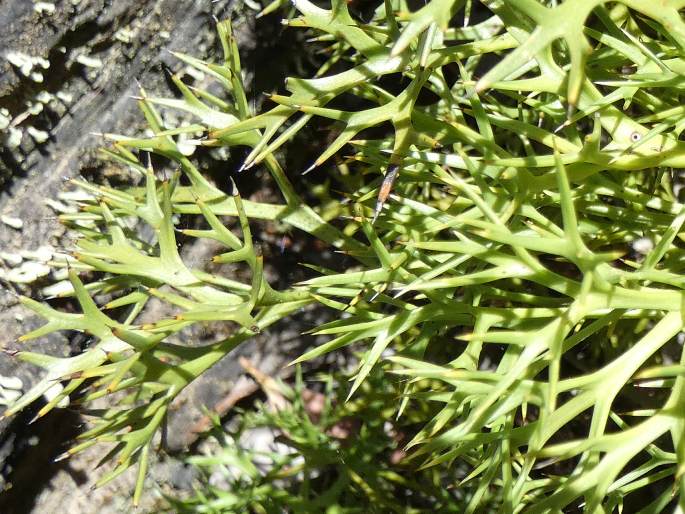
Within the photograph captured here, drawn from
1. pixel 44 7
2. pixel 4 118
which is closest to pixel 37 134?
pixel 4 118

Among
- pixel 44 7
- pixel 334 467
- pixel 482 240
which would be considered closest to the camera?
pixel 482 240

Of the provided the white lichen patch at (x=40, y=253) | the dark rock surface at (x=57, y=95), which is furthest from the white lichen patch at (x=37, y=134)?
the white lichen patch at (x=40, y=253)

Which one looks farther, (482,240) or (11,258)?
(11,258)

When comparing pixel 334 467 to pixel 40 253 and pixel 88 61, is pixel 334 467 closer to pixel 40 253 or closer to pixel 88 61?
pixel 40 253

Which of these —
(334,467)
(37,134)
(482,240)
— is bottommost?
(334,467)

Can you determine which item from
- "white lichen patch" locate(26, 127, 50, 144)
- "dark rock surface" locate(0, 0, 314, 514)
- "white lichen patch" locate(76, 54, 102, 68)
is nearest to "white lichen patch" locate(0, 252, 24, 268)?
"dark rock surface" locate(0, 0, 314, 514)

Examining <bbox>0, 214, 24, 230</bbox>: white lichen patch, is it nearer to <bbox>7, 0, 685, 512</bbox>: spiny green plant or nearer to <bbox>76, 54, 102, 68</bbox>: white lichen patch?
<bbox>7, 0, 685, 512</bbox>: spiny green plant

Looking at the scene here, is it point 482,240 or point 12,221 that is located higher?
point 12,221

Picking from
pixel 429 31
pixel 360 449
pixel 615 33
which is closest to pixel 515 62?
pixel 429 31

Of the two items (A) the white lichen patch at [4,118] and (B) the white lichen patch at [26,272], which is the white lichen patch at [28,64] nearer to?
(A) the white lichen patch at [4,118]
